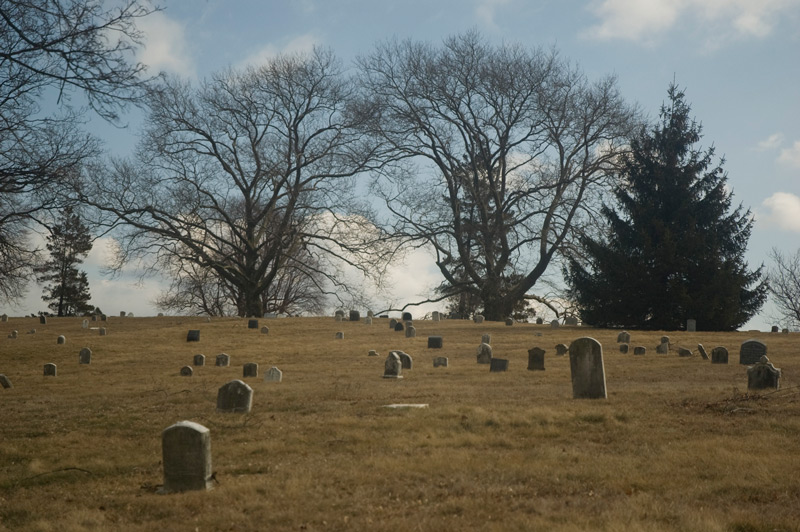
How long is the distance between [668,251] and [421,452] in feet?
86.4

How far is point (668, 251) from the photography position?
33594 millimetres

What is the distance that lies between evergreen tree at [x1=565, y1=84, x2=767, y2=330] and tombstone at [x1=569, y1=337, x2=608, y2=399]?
69.5 feet

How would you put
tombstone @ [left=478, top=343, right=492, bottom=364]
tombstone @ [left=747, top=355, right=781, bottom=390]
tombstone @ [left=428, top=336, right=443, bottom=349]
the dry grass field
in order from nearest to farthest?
the dry grass field < tombstone @ [left=747, top=355, right=781, bottom=390] < tombstone @ [left=478, top=343, right=492, bottom=364] < tombstone @ [left=428, top=336, right=443, bottom=349]

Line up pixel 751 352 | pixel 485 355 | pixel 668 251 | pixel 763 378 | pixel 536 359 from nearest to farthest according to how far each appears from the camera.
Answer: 1. pixel 763 378
2. pixel 536 359
3. pixel 751 352
4. pixel 485 355
5. pixel 668 251

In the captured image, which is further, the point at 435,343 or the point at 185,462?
the point at 435,343

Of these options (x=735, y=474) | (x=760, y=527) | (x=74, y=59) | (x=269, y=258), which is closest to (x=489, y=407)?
(x=735, y=474)

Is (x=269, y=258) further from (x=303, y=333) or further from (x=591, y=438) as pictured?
(x=591, y=438)

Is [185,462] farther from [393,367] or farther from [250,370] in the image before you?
[250,370]

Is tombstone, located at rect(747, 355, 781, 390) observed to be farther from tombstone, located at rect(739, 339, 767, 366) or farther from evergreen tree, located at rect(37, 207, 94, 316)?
evergreen tree, located at rect(37, 207, 94, 316)

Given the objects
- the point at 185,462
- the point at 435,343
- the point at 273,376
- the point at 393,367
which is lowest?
the point at 185,462

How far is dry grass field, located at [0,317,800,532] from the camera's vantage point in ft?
24.3

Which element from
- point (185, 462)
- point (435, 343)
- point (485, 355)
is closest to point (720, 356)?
point (485, 355)

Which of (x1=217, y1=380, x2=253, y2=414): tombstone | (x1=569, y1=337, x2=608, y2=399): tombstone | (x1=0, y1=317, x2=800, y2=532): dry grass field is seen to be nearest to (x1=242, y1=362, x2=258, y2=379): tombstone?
(x1=0, y1=317, x2=800, y2=532): dry grass field

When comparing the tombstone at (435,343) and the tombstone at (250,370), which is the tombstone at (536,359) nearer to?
the tombstone at (435,343)
